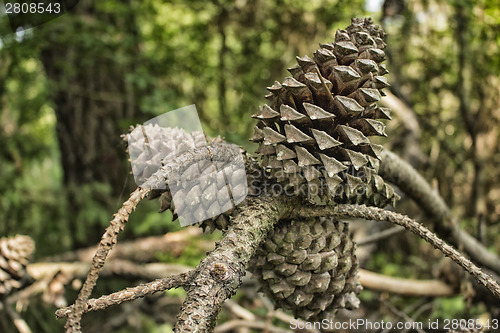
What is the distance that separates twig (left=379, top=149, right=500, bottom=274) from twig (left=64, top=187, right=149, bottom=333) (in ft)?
2.06

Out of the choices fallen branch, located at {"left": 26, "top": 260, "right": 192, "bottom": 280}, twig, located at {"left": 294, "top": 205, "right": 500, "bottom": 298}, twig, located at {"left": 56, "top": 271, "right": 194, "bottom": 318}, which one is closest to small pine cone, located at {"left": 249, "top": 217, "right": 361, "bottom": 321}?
twig, located at {"left": 294, "top": 205, "right": 500, "bottom": 298}

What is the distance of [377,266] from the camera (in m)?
3.16

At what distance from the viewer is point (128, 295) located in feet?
2.09

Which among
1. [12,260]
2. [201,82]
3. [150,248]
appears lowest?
[150,248]

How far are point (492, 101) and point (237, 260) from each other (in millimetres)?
2703

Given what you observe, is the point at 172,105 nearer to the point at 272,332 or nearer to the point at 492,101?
the point at 272,332

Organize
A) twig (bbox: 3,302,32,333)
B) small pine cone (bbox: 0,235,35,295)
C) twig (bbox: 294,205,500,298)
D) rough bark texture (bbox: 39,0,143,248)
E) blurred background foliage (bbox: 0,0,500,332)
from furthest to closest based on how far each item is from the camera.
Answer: rough bark texture (bbox: 39,0,143,248) → blurred background foliage (bbox: 0,0,500,332) → small pine cone (bbox: 0,235,35,295) → twig (bbox: 3,302,32,333) → twig (bbox: 294,205,500,298)

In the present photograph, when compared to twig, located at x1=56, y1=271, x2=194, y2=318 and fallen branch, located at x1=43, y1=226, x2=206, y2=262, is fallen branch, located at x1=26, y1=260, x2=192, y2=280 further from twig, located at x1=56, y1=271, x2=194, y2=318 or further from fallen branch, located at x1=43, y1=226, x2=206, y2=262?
twig, located at x1=56, y1=271, x2=194, y2=318

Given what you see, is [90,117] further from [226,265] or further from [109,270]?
[226,265]

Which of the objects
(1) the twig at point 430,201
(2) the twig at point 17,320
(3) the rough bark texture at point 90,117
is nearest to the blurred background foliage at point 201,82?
(3) the rough bark texture at point 90,117

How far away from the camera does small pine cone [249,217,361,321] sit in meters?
0.84

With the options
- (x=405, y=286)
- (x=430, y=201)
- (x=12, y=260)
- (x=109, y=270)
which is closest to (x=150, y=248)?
(x=109, y=270)

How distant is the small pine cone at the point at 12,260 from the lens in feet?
5.20

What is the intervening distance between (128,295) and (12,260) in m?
1.23
